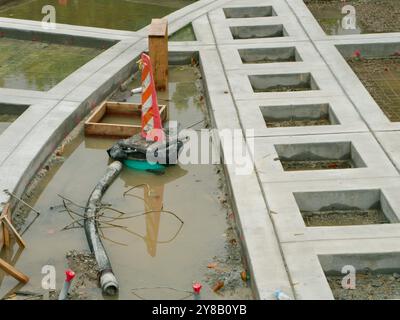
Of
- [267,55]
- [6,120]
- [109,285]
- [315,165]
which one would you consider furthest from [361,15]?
[109,285]

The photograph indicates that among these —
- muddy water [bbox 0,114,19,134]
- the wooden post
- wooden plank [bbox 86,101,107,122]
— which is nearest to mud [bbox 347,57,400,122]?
the wooden post

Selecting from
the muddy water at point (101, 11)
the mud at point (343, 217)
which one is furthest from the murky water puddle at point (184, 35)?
the mud at point (343, 217)

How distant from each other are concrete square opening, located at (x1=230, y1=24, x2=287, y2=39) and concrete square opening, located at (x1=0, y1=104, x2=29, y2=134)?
5.64 meters

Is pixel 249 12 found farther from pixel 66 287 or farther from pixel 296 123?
pixel 66 287

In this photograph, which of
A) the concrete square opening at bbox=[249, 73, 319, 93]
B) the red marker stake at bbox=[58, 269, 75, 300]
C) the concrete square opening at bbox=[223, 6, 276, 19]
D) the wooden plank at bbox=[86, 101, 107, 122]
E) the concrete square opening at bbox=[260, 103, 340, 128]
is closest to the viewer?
the red marker stake at bbox=[58, 269, 75, 300]

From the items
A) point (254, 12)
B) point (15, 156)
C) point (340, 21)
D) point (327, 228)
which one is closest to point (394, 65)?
point (340, 21)

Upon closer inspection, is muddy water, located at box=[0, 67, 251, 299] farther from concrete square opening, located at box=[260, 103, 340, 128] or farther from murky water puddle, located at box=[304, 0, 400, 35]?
murky water puddle, located at box=[304, 0, 400, 35]

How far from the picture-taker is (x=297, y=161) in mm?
10422

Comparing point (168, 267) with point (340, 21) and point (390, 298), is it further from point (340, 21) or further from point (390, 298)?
point (340, 21)

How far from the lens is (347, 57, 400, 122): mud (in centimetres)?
1198

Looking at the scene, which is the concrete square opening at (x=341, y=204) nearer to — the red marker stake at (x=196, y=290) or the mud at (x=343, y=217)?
the mud at (x=343, y=217)

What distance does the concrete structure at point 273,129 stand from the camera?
7.92m

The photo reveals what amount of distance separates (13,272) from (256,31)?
959 centimetres

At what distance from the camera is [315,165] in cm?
1029
